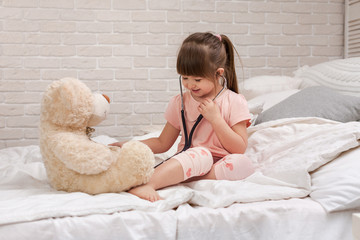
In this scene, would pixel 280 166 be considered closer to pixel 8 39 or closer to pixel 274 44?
pixel 274 44

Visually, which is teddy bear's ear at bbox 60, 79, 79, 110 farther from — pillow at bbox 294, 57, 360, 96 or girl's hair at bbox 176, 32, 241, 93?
pillow at bbox 294, 57, 360, 96

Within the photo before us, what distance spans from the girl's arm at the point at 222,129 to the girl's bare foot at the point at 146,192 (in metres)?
0.35

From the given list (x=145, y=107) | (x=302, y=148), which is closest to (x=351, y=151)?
(x=302, y=148)

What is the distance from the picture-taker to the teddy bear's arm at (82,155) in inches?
43.6

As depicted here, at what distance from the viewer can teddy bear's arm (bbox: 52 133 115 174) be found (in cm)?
111

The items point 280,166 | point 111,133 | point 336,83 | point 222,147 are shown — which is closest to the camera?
point 280,166

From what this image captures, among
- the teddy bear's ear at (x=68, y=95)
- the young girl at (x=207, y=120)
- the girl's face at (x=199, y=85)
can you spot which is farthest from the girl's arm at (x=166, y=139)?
the teddy bear's ear at (x=68, y=95)

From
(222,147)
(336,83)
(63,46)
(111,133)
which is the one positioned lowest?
(111,133)

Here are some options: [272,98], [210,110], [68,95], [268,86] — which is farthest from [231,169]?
[268,86]

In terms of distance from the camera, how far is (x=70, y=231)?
95 centimetres

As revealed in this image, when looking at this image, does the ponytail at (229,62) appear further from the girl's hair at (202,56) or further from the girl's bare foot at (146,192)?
the girl's bare foot at (146,192)

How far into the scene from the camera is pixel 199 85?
1.47 metres

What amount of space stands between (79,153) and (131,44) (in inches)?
66.4

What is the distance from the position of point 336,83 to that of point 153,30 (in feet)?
4.12
